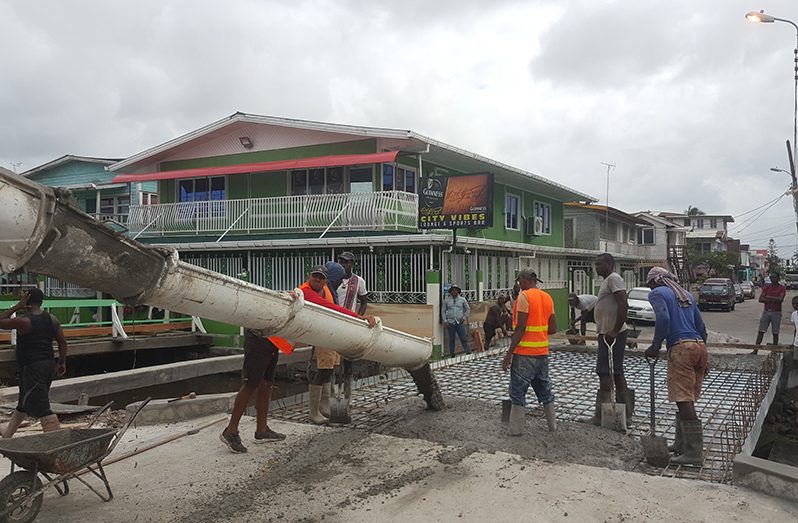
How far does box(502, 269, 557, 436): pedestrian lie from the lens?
6.11 m

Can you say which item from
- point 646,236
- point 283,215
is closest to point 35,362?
point 283,215

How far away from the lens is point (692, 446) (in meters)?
5.27

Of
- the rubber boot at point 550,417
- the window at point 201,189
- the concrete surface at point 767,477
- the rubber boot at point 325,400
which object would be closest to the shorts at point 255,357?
the rubber boot at point 325,400

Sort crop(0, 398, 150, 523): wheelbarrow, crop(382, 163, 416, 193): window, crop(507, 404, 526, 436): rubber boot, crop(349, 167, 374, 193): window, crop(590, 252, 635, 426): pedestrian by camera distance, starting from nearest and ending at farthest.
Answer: crop(0, 398, 150, 523): wheelbarrow → crop(507, 404, 526, 436): rubber boot → crop(590, 252, 635, 426): pedestrian → crop(382, 163, 416, 193): window → crop(349, 167, 374, 193): window

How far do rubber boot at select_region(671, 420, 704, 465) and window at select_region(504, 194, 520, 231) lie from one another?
54.5 ft

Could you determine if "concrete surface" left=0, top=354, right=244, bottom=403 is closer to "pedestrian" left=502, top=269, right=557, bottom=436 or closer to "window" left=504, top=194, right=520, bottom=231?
"pedestrian" left=502, top=269, right=557, bottom=436

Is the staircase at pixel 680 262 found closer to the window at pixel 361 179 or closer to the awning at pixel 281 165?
the window at pixel 361 179

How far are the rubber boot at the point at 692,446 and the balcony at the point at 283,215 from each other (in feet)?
37.0

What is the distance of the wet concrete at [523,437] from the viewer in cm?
554

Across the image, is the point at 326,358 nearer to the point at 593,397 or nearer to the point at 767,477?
the point at 593,397

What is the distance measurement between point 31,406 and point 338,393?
10.2ft

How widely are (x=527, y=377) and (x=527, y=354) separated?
0.24 metres

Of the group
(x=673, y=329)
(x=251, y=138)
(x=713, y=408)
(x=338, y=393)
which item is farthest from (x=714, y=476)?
(x=251, y=138)

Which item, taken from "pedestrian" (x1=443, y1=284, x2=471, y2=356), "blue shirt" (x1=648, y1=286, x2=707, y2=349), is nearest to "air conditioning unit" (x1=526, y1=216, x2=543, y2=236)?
"pedestrian" (x1=443, y1=284, x2=471, y2=356)
